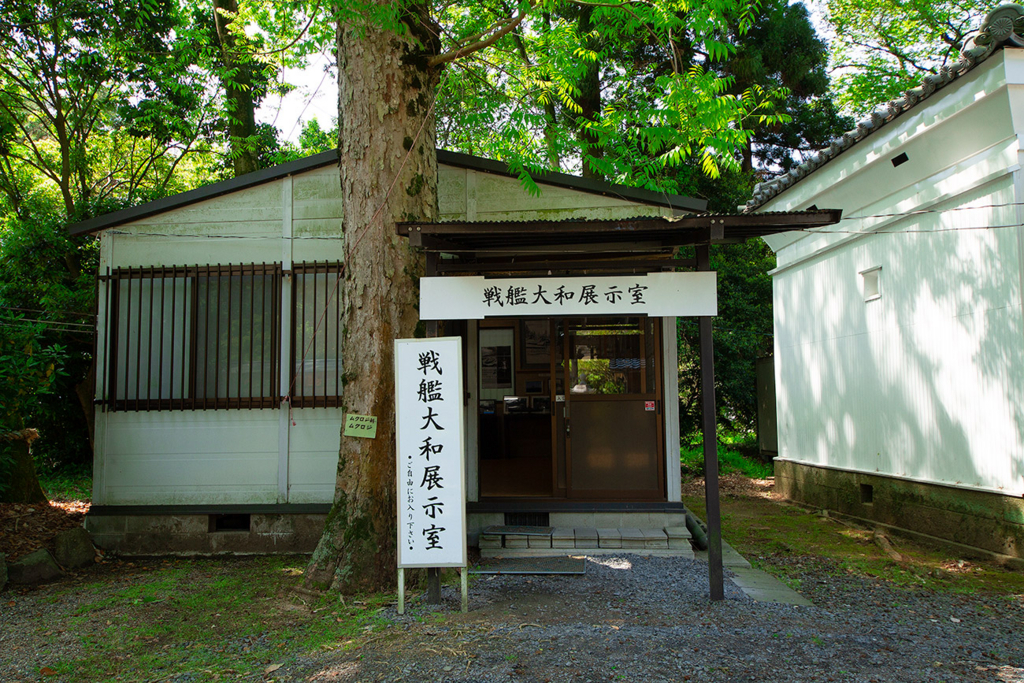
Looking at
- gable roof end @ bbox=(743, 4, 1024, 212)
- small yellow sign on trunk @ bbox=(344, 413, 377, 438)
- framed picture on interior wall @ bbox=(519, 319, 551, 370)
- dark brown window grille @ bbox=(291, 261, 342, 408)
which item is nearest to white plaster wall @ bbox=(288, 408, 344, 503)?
dark brown window grille @ bbox=(291, 261, 342, 408)

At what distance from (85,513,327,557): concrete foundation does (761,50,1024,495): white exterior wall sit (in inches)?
270

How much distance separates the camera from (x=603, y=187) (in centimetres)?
720

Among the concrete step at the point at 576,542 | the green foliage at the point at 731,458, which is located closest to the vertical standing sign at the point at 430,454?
the concrete step at the point at 576,542

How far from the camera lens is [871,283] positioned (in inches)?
349

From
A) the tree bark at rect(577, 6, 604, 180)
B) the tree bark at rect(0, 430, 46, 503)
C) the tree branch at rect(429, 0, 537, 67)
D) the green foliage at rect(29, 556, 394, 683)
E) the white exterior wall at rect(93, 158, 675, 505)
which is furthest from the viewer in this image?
the tree bark at rect(577, 6, 604, 180)

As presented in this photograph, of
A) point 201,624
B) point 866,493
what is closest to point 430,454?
point 201,624

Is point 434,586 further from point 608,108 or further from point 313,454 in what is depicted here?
point 608,108

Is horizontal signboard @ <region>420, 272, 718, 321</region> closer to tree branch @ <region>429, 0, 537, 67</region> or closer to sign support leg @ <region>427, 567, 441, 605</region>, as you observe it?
sign support leg @ <region>427, 567, 441, 605</region>

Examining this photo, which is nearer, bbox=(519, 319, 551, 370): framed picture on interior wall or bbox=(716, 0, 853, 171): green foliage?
bbox=(519, 319, 551, 370): framed picture on interior wall

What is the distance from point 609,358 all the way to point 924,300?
3710 millimetres

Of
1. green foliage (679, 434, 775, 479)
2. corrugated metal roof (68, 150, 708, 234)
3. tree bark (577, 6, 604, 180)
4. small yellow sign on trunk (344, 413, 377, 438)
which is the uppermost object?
tree bark (577, 6, 604, 180)

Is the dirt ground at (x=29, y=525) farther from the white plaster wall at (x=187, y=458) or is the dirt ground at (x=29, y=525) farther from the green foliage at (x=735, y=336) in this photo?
the green foliage at (x=735, y=336)

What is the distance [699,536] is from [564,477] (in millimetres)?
1547

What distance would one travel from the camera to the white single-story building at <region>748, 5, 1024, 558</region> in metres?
6.44
